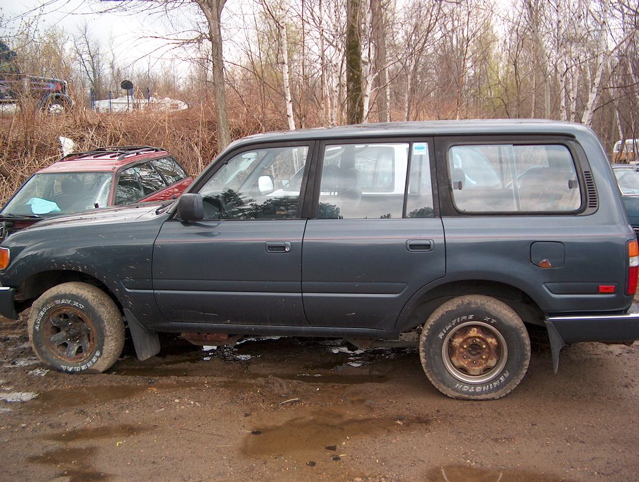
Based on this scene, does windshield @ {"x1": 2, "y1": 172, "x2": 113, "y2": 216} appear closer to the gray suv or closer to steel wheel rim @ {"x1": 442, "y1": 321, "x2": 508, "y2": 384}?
the gray suv

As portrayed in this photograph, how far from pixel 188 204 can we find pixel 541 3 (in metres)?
11.8

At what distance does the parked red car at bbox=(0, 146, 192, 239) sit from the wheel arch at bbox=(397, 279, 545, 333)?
4.62 meters

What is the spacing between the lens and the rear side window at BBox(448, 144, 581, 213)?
3553 mm

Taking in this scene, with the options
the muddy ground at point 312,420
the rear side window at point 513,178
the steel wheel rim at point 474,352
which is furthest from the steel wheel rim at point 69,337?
the rear side window at point 513,178

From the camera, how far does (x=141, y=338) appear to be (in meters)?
4.23

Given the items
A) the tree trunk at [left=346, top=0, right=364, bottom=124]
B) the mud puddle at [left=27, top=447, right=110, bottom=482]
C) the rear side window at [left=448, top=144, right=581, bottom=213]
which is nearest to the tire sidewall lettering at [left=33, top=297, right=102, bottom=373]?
the mud puddle at [left=27, top=447, right=110, bottom=482]

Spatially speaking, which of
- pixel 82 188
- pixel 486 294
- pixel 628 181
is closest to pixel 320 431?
pixel 486 294

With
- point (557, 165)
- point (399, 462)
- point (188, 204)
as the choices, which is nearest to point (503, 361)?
point (399, 462)

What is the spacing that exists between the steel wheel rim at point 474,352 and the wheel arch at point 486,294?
0.23m

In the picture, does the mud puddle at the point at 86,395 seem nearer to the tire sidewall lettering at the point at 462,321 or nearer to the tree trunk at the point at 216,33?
the tire sidewall lettering at the point at 462,321

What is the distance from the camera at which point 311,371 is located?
170 inches

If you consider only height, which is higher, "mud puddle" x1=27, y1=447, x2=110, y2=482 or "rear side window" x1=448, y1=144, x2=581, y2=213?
"rear side window" x1=448, y1=144, x2=581, y2=213

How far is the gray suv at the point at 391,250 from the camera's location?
11.4 ft

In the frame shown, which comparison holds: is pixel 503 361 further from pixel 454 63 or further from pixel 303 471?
pixel 454 63
